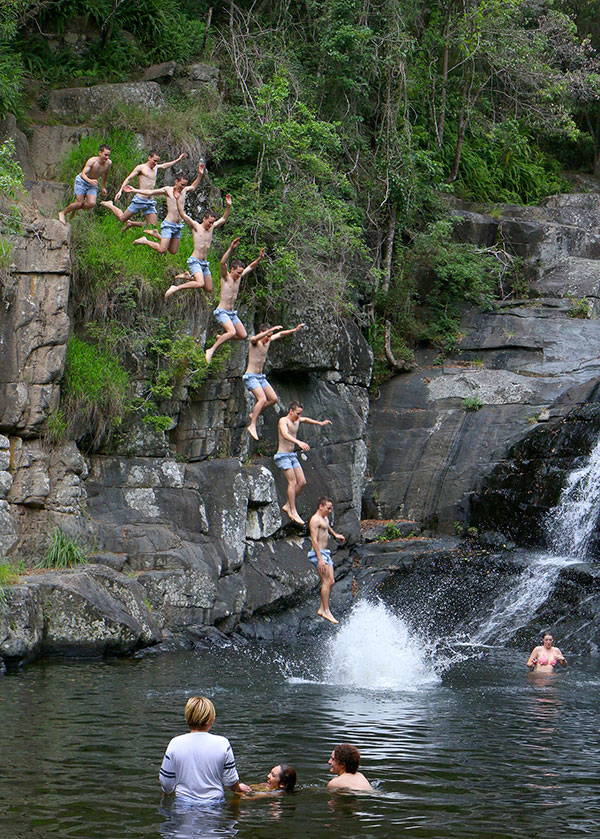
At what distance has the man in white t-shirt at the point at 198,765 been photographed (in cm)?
740

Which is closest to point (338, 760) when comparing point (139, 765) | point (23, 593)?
point (139, 765)

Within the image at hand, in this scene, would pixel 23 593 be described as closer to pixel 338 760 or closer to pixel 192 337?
pixel 192 337

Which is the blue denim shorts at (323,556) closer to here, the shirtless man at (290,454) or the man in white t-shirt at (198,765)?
the shirtless man at (290,454)

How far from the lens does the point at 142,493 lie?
62.6 ft

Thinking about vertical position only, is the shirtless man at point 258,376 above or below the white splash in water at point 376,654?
above

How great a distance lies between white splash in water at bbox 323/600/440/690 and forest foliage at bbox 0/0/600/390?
7.03m

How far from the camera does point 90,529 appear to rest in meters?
18.0

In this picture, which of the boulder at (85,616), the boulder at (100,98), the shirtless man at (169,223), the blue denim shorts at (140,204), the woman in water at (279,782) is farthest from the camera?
the boulder at (100,98)

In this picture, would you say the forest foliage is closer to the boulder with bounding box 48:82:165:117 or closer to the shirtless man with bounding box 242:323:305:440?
the boulder with bounding box 48:82:165:117

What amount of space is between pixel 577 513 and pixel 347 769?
13594 mm

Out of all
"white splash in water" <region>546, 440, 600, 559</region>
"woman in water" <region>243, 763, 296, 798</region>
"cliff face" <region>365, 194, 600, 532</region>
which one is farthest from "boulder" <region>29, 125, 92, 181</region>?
"woman in water" <region>243, 763, 296, 798</region>

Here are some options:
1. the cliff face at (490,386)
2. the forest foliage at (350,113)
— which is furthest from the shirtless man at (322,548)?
the forest foliage at (350,113)

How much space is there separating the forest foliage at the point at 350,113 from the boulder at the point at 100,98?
655 millimetres

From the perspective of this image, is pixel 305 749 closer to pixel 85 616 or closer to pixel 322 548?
pixel 85 616
